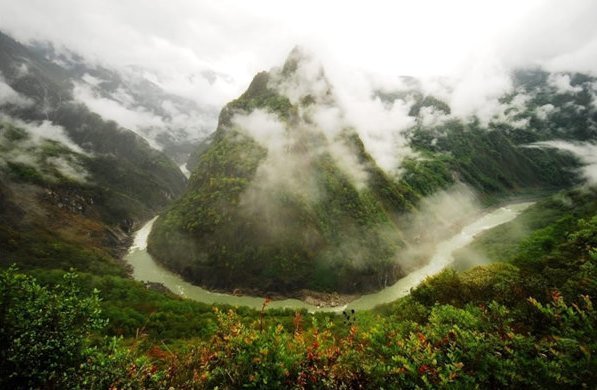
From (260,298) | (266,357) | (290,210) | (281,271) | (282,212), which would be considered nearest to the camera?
(266,357)

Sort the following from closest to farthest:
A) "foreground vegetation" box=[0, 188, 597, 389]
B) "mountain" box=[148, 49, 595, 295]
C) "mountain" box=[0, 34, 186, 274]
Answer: "foreground vegetation" box=[0, 188, 597, 389], "mountain" box=[148, 49, 595, 295], "mountain" box=[0, 34, 186, 274]

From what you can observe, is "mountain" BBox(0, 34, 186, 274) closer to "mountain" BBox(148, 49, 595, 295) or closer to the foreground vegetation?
"mountain" BBox(148, 49, 595, 295)

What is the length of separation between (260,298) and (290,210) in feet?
95.1

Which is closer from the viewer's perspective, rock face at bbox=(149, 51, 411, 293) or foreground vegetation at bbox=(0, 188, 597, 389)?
foreground vegetation at bbox=(0, 188, 597, 389)

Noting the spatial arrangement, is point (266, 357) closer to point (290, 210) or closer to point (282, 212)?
point (282, 212)

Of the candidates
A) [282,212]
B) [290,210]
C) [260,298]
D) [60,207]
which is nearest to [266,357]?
[260,298]

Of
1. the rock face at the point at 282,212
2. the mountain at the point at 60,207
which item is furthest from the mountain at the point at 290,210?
the mountain at the point at 60,207

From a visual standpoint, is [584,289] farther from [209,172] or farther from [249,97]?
[249,97]

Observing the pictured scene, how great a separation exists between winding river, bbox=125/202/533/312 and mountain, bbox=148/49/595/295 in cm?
302

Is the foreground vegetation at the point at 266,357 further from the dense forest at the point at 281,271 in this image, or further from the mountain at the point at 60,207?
the mountain at the point at 60,207

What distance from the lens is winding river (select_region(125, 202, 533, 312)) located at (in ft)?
322

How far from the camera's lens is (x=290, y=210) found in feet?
379

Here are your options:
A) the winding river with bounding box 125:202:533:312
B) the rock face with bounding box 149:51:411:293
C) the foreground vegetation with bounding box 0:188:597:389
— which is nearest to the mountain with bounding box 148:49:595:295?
the rock face with bounding box 149:51:411:293

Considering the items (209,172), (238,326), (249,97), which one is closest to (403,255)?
(209,172)
